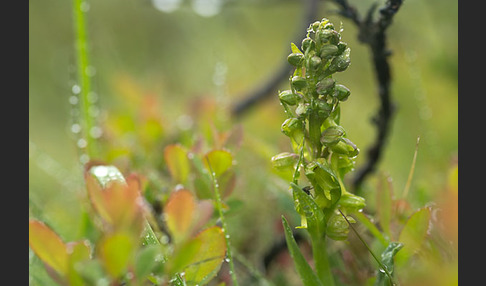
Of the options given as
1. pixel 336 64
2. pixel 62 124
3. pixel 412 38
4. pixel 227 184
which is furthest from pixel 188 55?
pixel 336 64

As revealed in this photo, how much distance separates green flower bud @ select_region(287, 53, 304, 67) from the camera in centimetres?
56

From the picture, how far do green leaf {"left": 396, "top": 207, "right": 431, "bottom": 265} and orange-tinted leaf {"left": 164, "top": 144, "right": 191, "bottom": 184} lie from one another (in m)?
0.34

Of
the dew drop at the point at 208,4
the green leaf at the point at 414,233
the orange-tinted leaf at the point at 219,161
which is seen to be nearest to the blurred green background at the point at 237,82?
the dew drop at the point at 208,4

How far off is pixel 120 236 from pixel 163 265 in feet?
0.43

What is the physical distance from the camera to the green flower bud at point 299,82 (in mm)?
551

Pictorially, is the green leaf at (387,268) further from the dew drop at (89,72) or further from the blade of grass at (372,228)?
the dew drop at (89,72)

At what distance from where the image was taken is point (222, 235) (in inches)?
22.5

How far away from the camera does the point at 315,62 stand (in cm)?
55

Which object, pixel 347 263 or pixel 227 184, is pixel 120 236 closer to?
pixel 227 184

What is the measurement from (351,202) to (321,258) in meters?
0.07

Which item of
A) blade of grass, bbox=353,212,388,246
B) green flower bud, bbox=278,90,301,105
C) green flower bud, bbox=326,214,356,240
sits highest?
green flower bud, bbox=278,90,301,105

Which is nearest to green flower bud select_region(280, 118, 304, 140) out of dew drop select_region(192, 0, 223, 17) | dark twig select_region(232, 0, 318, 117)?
dark twig select_region(232, 0, 318, 117)

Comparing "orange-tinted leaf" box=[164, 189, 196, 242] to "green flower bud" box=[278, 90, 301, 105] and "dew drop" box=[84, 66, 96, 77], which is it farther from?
"dew drop" box=[84, 66, 96, 77]

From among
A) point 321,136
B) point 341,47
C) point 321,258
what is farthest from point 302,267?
point 341,47
